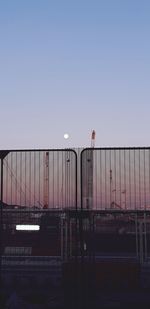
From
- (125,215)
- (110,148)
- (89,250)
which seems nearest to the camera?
(110,148)

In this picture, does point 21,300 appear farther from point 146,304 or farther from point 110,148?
point 110,148

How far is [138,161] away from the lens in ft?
38.5

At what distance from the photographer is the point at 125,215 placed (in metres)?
14.9

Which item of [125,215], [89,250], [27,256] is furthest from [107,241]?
[89,250]

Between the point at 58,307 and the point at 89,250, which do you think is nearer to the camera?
the point at 58,307

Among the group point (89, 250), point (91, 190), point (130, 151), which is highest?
point (130, 151)

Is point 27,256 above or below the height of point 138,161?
below

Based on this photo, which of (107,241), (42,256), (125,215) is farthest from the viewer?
(107,241)

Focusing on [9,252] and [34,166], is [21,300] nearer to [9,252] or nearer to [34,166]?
[34,166]

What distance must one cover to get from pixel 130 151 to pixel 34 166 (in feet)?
6.68

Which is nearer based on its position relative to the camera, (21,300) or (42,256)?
(21,300)

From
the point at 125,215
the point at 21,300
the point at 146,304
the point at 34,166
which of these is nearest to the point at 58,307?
the point at 21,300

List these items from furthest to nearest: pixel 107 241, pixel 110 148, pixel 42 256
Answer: pixel 107 241, pixel 42 256, pixel 110 148

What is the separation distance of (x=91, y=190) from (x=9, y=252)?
8.21 meters
